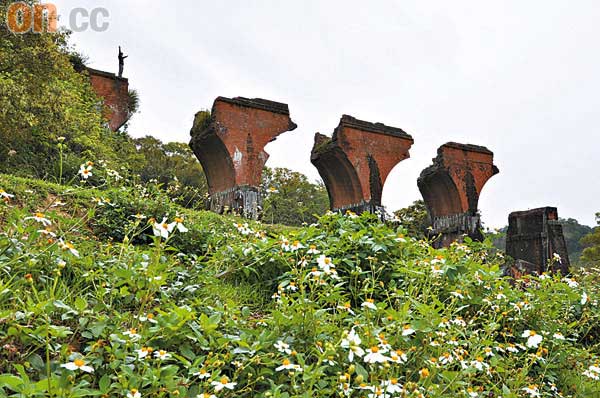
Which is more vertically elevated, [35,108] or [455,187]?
[35,108]

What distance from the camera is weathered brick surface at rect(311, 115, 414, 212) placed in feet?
50.2

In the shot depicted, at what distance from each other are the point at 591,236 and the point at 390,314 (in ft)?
78.4

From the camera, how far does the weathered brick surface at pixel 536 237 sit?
1048cm

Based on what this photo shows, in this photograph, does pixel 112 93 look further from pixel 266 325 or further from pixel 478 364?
pixel 478 364

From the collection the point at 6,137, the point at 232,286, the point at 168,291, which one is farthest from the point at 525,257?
the point at 6,137

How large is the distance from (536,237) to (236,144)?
25.2ft

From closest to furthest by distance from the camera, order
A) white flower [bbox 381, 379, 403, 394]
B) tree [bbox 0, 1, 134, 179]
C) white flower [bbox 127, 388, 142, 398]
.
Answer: white flower [bbox 127, 388, 142, 398]
white flower [bbox 381, 379, 403, 394]
tree [bbox 0, 1, 134, 179]

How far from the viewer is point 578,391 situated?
8.09ft

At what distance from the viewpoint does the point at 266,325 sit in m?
2.16

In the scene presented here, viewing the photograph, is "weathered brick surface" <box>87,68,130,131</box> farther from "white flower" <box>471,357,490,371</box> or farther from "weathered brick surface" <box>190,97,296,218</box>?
"white flower" <box>471,357,490,371</box>

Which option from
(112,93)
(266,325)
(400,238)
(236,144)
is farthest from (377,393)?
(112,93)

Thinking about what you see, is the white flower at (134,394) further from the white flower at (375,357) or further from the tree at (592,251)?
the tree at (592,251)

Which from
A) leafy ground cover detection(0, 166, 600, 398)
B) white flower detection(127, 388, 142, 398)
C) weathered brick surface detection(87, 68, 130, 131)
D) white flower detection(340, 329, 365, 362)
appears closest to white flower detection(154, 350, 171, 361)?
leafy ground cover detection(0, 166, 600, 398)

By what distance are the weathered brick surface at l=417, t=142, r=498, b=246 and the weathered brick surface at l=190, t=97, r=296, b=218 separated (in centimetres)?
602
